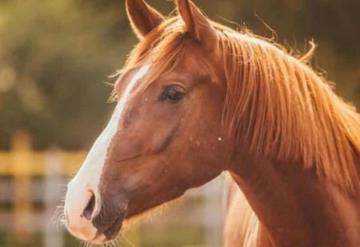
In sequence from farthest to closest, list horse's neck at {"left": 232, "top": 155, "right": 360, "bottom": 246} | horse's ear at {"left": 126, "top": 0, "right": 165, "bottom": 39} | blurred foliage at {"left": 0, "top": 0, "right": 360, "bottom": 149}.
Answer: blurred foliage at {"left": 0, "top": 0, "right": 360, "bottom": 149}
horse's ear at {"left": 126, "top": 0, "right": 165, "bottom": 39}
horse's neck at {"left": 232, "top": 155, "right": 360, "bottom": 246}

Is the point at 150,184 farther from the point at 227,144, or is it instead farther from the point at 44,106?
the point at 44,106

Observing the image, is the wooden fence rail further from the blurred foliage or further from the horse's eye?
the horse's eye

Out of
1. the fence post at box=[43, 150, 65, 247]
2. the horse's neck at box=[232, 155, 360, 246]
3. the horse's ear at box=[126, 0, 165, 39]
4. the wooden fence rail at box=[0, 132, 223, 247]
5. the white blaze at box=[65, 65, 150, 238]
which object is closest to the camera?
the white blaze at box=[65, 65, 150, 238]

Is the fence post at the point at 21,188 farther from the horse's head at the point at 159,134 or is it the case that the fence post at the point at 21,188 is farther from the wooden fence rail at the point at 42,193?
the horse's head at the point at 159,134

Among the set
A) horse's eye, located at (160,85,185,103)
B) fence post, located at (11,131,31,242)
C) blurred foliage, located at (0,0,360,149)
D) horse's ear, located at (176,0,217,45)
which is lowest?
fence post, located at (11,131,31,242)

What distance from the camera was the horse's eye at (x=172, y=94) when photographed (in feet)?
13.5

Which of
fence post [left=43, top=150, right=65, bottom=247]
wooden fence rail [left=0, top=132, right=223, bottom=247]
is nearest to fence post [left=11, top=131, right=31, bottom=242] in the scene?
wooden fence rail [left=0, top=132, right=223, bottom=247]

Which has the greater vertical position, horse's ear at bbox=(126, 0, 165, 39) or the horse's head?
horse's ear at bbox=(126, 0, 165, 39)

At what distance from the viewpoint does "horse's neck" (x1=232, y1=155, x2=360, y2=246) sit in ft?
13.9

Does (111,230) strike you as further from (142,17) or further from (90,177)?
(142,17)

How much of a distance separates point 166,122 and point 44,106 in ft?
50.7

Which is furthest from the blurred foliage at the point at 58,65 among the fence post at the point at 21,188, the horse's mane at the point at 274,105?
the horse's mane at the point at 274,105

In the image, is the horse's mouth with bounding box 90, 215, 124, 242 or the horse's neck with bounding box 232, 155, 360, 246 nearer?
the horse's mouth with bounding box 90, 215, 124, 242

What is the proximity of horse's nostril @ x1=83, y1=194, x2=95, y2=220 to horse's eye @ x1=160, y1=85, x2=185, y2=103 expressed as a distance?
465 mm
